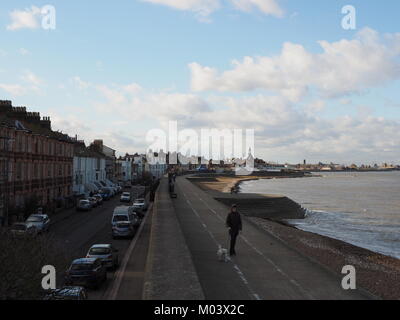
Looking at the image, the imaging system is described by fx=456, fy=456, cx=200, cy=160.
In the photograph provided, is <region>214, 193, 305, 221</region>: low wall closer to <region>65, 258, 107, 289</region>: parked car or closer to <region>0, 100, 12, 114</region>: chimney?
<region>0, 100, 12, 114</region>: chimney

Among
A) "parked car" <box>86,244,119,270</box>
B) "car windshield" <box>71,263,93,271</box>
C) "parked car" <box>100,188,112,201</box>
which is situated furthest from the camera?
"parked car" <box>100,188,112,201</box>

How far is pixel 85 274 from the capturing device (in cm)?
1823

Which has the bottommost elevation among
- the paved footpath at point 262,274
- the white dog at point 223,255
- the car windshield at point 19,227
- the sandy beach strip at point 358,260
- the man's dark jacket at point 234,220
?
the sandy beach strip at point 358,260

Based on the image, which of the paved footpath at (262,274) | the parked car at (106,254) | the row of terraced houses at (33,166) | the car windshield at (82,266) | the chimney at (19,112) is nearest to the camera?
the paved footpath at (262,274)

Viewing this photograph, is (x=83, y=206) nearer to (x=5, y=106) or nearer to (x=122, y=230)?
(x=5, y=106)

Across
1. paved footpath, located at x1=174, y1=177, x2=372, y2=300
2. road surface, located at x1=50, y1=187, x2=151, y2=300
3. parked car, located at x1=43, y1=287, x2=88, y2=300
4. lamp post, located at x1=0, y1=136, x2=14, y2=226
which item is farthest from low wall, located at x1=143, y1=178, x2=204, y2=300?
lamp post, located at x1=0, y1=136, x2=14, y2=226

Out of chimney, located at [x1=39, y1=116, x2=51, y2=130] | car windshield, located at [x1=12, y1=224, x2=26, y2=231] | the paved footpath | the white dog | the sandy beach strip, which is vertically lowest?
the sandy beach strip

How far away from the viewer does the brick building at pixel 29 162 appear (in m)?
40.1

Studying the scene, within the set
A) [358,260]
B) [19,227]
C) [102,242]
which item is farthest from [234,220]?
[358,260]

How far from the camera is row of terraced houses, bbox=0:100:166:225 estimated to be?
4009 centimetres

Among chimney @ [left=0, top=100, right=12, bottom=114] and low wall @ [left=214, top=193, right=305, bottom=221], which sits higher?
chimney @ [left=0, top=100, right=12, bottom=114]

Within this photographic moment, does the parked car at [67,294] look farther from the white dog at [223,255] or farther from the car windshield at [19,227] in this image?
the car windshield at [19,227]

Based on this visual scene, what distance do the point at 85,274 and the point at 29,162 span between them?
3139 cm

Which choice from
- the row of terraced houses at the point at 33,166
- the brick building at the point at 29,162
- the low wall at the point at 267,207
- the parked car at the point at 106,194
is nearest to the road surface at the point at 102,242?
the row of terraced houses at the point at 33,166
